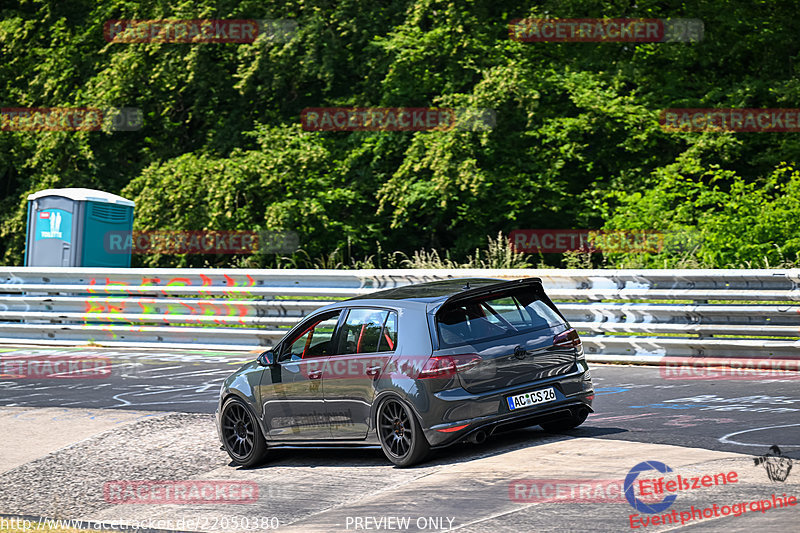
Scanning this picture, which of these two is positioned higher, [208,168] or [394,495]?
[208,168]

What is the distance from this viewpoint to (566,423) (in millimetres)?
8859

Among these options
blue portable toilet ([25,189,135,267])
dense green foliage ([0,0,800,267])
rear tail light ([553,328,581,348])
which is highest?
dense green foliage ([0,0,800,267])

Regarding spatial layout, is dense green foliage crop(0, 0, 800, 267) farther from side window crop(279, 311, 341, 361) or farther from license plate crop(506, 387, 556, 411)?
license plate crop(506, 387, 556, 411)

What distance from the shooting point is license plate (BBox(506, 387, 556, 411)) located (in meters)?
8.16

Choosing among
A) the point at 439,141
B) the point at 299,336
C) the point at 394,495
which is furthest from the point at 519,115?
the point at 394,495

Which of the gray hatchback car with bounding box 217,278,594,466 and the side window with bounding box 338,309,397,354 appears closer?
the gray hatchback car with bounding box 217,278,594,466

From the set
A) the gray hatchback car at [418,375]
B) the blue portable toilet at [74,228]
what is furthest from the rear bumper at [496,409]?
the blue portable toilet at [74,228]

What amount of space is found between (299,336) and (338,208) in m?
14.9

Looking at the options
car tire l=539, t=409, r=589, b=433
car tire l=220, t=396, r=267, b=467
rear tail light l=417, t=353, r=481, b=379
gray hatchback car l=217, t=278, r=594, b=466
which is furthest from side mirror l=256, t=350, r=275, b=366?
car tire l=539, t=409, r=589, b=433

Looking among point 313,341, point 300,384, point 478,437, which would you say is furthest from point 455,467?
point 313,341

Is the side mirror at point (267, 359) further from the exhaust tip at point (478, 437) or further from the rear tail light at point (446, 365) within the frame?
the exhaust tip at point (478, 437)

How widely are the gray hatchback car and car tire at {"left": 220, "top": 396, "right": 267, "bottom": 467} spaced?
0.01 m

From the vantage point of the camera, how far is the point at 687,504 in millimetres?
6305

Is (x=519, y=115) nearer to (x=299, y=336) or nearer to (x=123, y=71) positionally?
(x=123, y=71)
